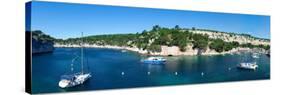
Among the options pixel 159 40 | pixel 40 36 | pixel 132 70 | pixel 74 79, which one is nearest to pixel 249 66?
pixel 159 40

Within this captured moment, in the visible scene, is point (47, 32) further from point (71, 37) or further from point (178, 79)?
point (178, 79)

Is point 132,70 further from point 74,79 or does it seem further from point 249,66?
point 249,66

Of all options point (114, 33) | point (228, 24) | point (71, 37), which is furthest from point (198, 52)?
point (71, 37)

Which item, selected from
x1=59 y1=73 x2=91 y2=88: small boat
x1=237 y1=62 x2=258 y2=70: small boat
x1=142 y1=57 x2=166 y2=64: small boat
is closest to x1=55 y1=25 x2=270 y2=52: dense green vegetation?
x1=142 y1=57 x2=166 y2=64: small boat

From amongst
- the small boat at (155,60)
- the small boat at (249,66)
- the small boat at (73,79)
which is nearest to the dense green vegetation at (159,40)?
the small boat at (155,60)

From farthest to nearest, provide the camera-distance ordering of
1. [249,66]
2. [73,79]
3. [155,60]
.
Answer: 1. [249,66]
2. [155,60]
3. [73,79]
